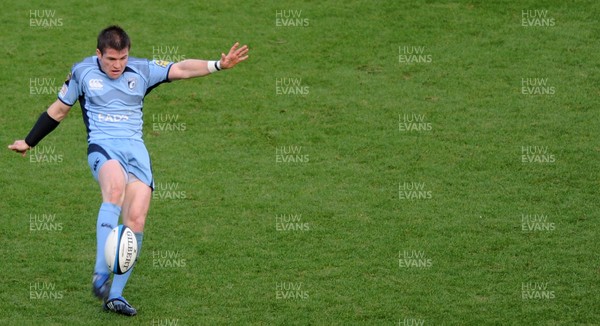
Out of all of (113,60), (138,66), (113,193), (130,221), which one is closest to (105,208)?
(113,193)

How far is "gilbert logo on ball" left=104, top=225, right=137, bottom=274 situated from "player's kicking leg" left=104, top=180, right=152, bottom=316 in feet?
2.10

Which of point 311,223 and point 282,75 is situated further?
point 282,75

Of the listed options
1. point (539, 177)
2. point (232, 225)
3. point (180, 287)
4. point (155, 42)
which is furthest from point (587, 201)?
point (155, 42)

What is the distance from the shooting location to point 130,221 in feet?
32.7

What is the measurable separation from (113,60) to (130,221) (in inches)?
62.1

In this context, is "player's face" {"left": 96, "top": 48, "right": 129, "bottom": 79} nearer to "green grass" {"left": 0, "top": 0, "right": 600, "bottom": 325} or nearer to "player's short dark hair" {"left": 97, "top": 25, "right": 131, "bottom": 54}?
"player's short dark hair" {"left": 97, "top": 25, "right": 131, "bottom": 54}

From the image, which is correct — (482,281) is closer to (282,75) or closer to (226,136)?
(226,136)

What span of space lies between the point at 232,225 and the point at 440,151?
358 centimetres

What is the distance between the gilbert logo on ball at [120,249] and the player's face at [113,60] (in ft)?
5.36

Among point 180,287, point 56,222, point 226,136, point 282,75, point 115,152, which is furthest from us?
point 282,75

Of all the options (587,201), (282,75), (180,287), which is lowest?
(180,287)

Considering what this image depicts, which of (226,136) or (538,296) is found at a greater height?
(226,136)

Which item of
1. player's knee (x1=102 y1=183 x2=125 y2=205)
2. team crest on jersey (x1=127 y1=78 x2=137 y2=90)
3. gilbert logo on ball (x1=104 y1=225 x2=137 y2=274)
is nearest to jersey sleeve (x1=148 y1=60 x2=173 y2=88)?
team crest on jersey (x1=127 y1=78 x2=137 y2=90)

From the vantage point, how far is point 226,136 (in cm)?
1480
